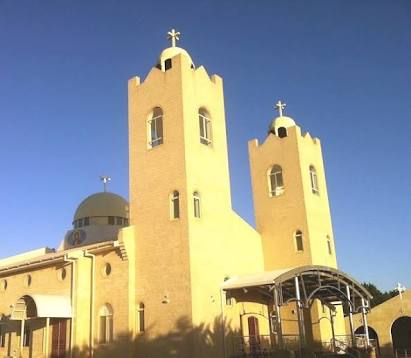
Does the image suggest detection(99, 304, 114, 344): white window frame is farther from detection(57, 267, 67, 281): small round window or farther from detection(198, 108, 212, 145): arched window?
detection(198, 108, 212, 145): arched window

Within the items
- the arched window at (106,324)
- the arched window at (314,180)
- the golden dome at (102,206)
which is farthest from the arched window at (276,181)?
the arched window at (106,324)

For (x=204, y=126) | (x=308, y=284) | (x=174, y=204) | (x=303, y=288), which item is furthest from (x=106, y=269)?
(x=308, y=284)

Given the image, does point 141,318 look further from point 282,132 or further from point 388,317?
point 388,317

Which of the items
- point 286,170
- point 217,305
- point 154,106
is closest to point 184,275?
point 217,305

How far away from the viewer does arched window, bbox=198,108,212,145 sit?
23.8 metres

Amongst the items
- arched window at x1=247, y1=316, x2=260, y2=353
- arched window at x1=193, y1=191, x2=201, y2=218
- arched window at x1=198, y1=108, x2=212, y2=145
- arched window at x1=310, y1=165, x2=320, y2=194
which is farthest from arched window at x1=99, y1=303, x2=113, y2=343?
arched window at x1=310, y1=165, x2=320, y2=194

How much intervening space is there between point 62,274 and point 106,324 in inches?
132

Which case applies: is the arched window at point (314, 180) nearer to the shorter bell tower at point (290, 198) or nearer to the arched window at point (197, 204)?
the shorter bell tower at point (290, 198)

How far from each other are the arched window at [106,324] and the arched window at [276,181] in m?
11.2

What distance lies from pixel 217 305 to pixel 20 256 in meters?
18.2

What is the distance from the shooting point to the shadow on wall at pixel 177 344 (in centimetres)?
1909

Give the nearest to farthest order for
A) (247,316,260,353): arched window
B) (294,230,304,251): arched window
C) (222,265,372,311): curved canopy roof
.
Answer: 1. (222,265,372,311): curved canopy roof
2. (247,316,260,353): arched window
3. (294,230,304,251): arched window

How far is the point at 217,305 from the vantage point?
20906 mm

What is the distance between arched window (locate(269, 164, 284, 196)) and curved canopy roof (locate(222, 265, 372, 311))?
623cm
